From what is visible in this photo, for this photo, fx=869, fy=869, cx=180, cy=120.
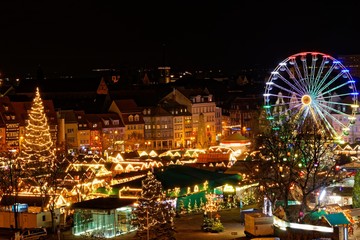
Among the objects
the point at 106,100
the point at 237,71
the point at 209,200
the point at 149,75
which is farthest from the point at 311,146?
the point at 237,71

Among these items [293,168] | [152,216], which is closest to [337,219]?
[152,216]

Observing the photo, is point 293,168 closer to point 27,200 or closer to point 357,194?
point 357,194

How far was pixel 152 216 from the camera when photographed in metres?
31.0

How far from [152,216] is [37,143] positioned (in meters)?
24.5

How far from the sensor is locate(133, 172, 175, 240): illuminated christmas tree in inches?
1219

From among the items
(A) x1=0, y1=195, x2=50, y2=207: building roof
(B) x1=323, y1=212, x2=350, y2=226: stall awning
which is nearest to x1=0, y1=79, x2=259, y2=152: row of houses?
(A) x1=0, y1=195, x2=50, y2=207: building roof

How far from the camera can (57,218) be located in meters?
35.6

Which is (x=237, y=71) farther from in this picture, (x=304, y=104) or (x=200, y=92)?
(x=304, y=104)

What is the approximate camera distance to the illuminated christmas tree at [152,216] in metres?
31.0

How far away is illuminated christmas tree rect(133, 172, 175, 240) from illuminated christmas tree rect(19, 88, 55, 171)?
17.2 metres

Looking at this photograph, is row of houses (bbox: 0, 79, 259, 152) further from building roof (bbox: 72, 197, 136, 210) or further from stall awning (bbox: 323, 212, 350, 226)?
stall awning (bbox: 323, 212, 350, 226)

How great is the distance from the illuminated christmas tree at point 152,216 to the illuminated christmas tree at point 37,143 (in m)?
17.2

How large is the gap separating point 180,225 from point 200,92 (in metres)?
57.6

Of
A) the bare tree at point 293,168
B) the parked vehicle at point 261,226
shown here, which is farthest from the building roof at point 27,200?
the parked vehicle at point 261,226
